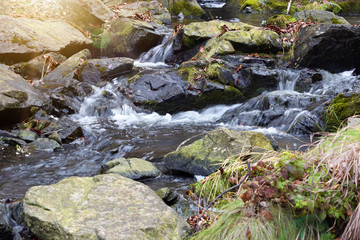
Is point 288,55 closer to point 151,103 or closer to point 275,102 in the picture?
point 275,102

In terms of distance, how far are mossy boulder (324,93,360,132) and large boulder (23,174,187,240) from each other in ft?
16.9

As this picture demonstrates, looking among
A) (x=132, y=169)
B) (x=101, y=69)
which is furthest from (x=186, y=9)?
(x=132, y=169)

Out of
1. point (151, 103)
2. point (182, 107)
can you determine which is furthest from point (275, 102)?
point (151, 103)

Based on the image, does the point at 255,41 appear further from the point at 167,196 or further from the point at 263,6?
the point at 263,6

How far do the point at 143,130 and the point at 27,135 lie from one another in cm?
264

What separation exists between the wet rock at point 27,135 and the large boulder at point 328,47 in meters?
8.18

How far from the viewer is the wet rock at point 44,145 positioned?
7.11 meters

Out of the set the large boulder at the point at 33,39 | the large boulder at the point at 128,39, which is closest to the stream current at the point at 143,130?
the large boulder at the point at 33,39

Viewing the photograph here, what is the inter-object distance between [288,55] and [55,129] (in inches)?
310

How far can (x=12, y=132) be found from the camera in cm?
762

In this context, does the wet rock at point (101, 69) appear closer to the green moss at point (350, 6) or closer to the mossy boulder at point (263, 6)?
the mossy boulder at point (263, 6)

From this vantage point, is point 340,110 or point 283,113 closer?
point 340,110

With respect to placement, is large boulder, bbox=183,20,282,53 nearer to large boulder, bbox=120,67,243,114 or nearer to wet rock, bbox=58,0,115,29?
large boulder, bbox=120,67,243,114

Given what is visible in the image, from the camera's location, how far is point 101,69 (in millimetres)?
11336
